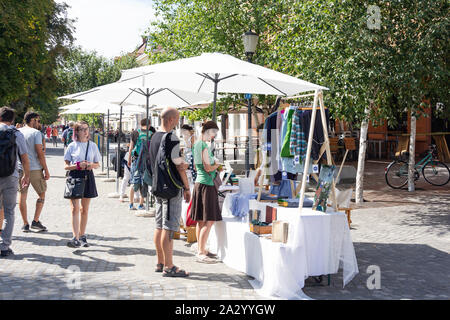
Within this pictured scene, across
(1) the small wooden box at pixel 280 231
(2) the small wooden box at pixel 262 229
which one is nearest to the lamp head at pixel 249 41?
(2) the small wooden box at pixel 262 229

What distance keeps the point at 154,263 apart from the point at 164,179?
1378mm

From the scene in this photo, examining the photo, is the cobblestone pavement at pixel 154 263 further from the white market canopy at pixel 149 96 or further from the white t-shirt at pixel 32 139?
the white market canopy at pixel 149 96

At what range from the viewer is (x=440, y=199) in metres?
11.5

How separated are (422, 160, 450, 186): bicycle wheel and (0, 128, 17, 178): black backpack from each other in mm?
11199

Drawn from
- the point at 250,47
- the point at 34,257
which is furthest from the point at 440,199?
the point at 34,257

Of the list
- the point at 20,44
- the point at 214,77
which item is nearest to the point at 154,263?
the point at 214,77

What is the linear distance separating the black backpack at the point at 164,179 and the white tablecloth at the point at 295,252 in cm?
106

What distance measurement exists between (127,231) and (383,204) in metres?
5.99

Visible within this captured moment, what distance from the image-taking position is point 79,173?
6695 mm

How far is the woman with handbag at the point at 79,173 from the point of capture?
6598mm

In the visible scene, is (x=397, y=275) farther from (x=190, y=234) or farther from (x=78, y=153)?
(x=78, y=153)
